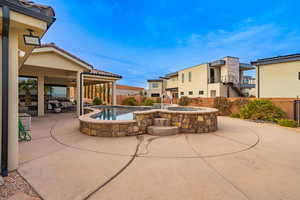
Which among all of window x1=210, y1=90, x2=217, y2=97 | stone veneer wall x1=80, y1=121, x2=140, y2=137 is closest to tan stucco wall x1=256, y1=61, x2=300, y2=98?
window x1=210, y1=90, x2=217, y2=97

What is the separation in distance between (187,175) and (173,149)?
4.78 feet

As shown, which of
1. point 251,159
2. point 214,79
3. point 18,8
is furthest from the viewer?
point 214,79

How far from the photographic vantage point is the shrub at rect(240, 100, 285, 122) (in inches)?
376

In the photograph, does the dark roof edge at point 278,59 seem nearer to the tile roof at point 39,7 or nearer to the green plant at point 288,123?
the green plant at point 288,123

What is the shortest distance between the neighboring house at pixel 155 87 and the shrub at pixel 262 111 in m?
20.9

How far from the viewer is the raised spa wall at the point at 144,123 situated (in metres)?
5.60

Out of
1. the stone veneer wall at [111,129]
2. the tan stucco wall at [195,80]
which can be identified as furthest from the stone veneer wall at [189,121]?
the tan stucco wall at [195,80]

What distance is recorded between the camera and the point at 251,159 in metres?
3.65

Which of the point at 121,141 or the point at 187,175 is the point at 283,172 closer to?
the point at 187,175

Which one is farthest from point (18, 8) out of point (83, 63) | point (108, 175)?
point (83, 63)

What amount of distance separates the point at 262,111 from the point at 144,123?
898 cm

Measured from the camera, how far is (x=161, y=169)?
3.10 m

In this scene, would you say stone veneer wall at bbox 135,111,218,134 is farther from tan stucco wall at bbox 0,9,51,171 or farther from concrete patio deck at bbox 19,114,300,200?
tan stucco wall at bbox 0,9,51,171

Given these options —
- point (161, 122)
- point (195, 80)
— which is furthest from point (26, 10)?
point (195, 80)
